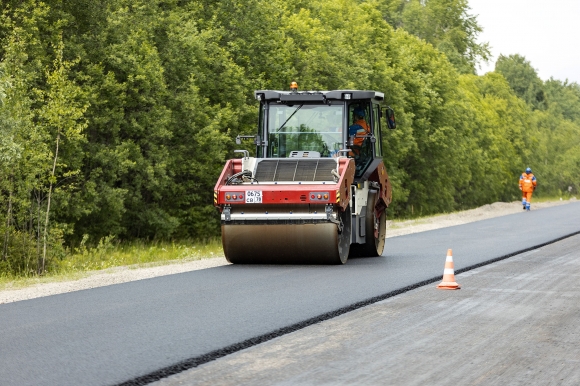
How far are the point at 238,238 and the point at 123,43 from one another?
13525mm

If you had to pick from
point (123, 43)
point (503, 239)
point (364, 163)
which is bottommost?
point (503, 239)

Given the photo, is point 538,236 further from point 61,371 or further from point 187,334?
point 61,371

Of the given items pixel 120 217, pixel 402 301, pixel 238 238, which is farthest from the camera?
pixel 120 217

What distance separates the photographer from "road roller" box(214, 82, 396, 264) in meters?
14.4

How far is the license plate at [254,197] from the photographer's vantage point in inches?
569

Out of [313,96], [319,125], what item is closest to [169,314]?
[319,125]

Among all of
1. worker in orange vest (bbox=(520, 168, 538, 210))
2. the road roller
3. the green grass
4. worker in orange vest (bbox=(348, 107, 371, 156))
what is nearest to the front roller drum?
the road roller

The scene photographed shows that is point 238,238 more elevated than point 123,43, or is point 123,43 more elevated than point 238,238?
point 123,43

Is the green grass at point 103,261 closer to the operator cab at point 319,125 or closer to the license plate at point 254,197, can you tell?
the license plate at point 254,197

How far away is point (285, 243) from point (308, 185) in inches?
38.6

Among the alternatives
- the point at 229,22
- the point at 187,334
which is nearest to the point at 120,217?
the point at 229,22

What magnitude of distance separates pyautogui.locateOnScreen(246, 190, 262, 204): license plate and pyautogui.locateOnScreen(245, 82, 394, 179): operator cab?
1789 millimetres

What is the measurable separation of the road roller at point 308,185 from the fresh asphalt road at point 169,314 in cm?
41

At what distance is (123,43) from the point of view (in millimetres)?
26547
